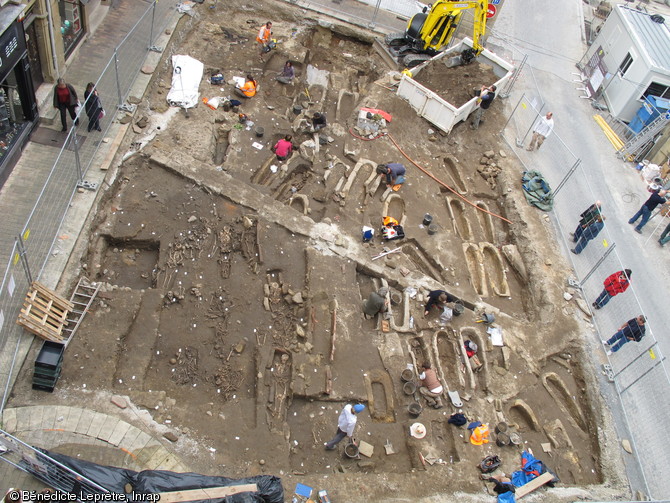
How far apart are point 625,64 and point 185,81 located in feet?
56.5

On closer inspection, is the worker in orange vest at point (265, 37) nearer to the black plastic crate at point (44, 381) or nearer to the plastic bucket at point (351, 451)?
the black plastic crate at point (44, 381)

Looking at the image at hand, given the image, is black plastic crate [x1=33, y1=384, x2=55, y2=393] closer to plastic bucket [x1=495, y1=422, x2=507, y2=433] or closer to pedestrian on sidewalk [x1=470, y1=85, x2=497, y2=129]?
plastic bucket [x1=495, y1=422, x2=507, y2=433]

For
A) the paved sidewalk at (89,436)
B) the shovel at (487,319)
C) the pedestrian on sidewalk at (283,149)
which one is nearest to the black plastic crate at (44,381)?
the paved sidewalk at (89,436)

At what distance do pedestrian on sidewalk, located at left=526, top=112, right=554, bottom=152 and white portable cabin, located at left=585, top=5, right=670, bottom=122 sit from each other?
189 inches

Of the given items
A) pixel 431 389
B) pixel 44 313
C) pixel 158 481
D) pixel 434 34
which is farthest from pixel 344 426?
pixel 434 34

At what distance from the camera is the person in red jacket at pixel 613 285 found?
44.3 ft

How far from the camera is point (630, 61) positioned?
20.6 m

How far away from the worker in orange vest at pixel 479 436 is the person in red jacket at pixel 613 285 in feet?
17.8

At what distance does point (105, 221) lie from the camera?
41.7 ft

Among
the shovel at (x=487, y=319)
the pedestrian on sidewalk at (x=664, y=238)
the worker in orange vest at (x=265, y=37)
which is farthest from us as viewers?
the worker in orange vest at (x=265, y=37)

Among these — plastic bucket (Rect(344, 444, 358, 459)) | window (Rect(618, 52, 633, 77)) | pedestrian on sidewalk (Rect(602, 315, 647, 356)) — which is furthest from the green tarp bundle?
plastic bucket (Rect(344, 444, 358, 459))

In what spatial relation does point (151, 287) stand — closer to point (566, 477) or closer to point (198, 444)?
point (198, 444)

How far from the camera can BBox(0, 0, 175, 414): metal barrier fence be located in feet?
32.1

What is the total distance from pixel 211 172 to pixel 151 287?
3708 millimetres
